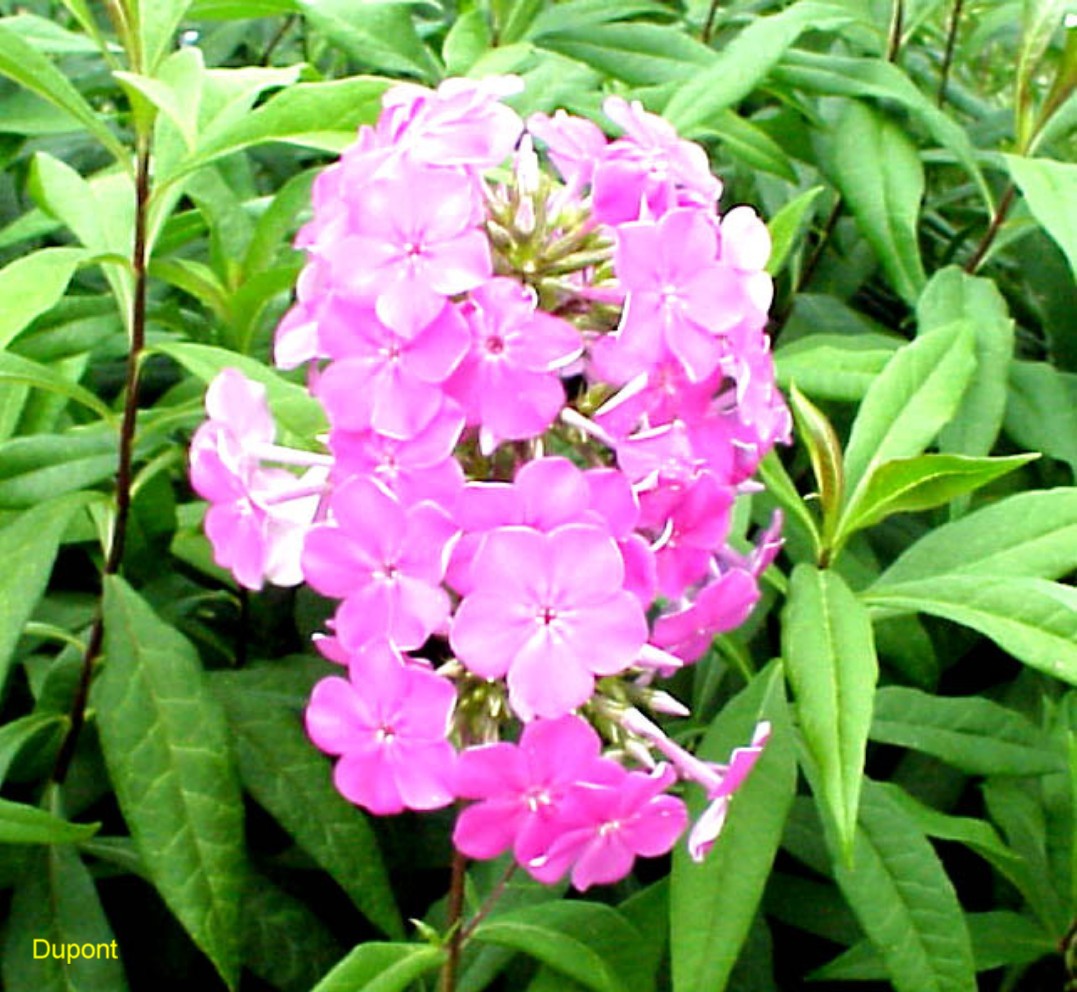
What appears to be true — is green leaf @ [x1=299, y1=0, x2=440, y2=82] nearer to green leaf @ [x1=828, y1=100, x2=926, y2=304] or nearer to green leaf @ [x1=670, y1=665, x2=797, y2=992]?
green leaf @ [x1=828, y1=100, x2=926, y2=304]

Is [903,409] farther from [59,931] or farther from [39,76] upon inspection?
[59,931]

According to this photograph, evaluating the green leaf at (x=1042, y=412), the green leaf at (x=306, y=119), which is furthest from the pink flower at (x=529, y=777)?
the green leaf at (x=1042, y=412)

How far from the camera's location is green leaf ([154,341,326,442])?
1.27 meters

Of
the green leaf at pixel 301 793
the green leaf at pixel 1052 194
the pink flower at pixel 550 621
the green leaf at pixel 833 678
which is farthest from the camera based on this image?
the green leaf at pixel 1052 194

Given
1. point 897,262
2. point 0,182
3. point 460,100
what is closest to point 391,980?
point 460,100

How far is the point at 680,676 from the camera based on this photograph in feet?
5.48

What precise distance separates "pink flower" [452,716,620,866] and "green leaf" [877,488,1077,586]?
1.44 ft

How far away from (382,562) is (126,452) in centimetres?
53

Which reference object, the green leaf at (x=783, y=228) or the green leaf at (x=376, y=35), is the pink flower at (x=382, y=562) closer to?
the green leaf at (x=783, y=228)

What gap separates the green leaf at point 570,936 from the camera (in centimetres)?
131

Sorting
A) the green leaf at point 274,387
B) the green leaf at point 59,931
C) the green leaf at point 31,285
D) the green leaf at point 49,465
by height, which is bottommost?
the green leaf at point 59,931

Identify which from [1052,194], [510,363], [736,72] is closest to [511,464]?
[510,363]

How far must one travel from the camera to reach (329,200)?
1125mm

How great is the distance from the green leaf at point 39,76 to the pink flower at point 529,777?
0.70 meters
